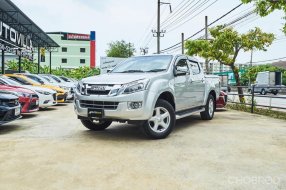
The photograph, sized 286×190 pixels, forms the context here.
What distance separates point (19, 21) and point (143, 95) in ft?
71.2

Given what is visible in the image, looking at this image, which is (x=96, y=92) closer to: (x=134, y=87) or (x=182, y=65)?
(x=134, y=87)

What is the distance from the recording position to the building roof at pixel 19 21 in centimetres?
1885

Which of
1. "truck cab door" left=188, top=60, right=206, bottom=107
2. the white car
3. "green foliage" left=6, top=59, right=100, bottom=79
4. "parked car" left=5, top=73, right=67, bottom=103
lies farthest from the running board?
"green foliage" left=6, top=59, right=100, bottom=79

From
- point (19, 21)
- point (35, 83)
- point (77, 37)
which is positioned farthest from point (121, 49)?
point (35, 83)

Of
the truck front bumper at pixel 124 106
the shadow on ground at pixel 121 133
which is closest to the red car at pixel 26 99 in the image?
the shadow on ground at pixel 121 133

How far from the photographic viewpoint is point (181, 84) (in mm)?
6535

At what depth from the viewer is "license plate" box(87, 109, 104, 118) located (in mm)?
5348

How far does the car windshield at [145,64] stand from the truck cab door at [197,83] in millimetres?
962

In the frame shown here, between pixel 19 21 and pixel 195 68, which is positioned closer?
pixel 195 68

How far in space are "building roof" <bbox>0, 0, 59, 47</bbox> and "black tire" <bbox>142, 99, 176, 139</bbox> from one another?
49.8 feet

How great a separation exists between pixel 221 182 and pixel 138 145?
2.07 metres

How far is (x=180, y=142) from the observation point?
536 centimetres

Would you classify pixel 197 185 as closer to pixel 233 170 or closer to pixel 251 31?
pixel 233 170

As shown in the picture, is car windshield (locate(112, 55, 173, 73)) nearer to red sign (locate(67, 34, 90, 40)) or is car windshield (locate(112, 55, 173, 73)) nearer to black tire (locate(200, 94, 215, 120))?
black tire (locate(200, 94, 215, 120))
